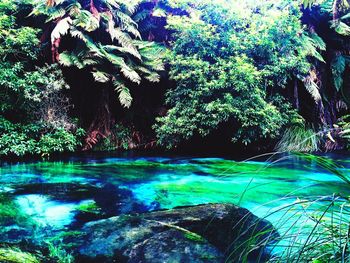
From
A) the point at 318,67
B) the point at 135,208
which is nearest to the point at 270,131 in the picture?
the point at 318,67

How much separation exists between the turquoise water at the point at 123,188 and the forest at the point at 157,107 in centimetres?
3

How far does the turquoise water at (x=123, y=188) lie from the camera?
3.73 m

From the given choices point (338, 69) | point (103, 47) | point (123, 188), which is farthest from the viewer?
point (338, 69)

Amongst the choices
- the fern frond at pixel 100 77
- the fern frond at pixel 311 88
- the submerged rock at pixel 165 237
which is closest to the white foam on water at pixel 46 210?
the submerged rock at pixel 165 237

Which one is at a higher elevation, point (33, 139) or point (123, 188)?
point (33, 139)

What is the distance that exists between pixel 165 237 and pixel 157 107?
7164mm

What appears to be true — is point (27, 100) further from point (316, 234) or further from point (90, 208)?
→ point (316, 234)

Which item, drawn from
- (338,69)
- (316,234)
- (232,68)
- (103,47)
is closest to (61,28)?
(103,47)

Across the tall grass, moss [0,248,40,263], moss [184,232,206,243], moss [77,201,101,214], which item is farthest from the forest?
the tall grass

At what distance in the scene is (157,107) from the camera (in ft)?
32.2

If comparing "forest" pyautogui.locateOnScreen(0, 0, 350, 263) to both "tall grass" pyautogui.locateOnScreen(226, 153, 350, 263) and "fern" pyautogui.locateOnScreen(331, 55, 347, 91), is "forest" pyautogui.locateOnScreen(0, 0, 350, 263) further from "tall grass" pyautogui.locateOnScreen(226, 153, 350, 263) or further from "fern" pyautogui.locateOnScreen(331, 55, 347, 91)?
"tall grass" pyautogui.locateOnScreen(226, 153, 350, 263)

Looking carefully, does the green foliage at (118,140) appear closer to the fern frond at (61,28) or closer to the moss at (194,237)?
the fern frond at (61,28)

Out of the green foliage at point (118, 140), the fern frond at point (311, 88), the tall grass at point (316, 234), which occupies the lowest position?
the tall grass at point (316, 234)

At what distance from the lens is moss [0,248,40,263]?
236 cm
